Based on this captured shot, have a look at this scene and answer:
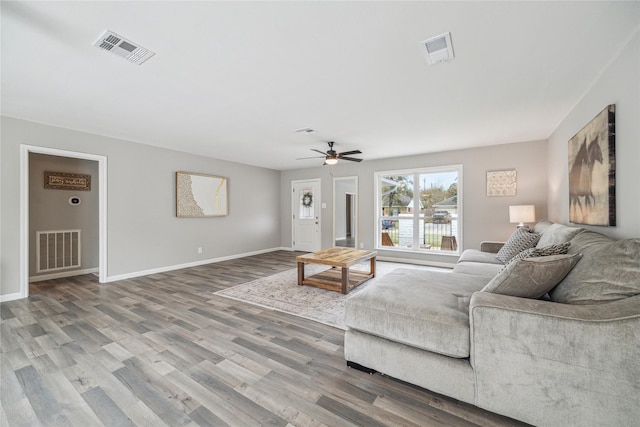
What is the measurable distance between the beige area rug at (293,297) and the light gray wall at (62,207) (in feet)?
11.3

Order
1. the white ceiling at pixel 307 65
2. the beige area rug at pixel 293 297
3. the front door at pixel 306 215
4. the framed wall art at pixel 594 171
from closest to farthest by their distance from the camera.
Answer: the white ceiling at pixel 307 65
the framed wall art at pixel 594 171
the beige area rug at pixel 293 297
the front door at pixel 306 215

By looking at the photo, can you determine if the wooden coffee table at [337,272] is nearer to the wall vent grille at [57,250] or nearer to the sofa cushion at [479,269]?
the sofa cushion at [479,269]

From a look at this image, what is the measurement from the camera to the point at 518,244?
3.08m

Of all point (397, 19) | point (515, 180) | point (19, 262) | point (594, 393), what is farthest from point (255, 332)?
point (515, 180)

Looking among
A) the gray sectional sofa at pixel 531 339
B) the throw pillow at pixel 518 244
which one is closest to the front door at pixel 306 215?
the throw pillow at pixel 518 244

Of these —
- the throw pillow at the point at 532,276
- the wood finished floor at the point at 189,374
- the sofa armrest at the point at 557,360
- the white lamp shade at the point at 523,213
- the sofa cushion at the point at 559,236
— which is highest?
the white lamp shade at the point at 523,213

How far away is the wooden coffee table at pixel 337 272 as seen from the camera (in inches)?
140

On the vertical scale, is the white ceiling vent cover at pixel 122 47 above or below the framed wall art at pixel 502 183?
above

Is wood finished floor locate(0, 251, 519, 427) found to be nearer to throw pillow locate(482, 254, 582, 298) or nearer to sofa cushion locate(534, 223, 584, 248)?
throw pillow locate(482, 254, 582, 298)

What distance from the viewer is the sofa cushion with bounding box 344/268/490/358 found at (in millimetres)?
1510

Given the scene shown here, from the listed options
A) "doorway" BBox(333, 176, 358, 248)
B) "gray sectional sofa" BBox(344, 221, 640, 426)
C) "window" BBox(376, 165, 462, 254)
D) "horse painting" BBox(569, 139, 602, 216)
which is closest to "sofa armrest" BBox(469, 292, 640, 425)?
"gray sectional sofa" BBox(344, 221, 640, 426)

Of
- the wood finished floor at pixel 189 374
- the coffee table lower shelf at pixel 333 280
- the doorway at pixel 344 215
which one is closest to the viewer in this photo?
the wood finished floor at pixel 189 374

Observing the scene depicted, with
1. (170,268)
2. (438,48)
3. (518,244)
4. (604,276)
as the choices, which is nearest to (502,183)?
(518,244)

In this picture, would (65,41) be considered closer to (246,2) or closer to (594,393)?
(246,2)
